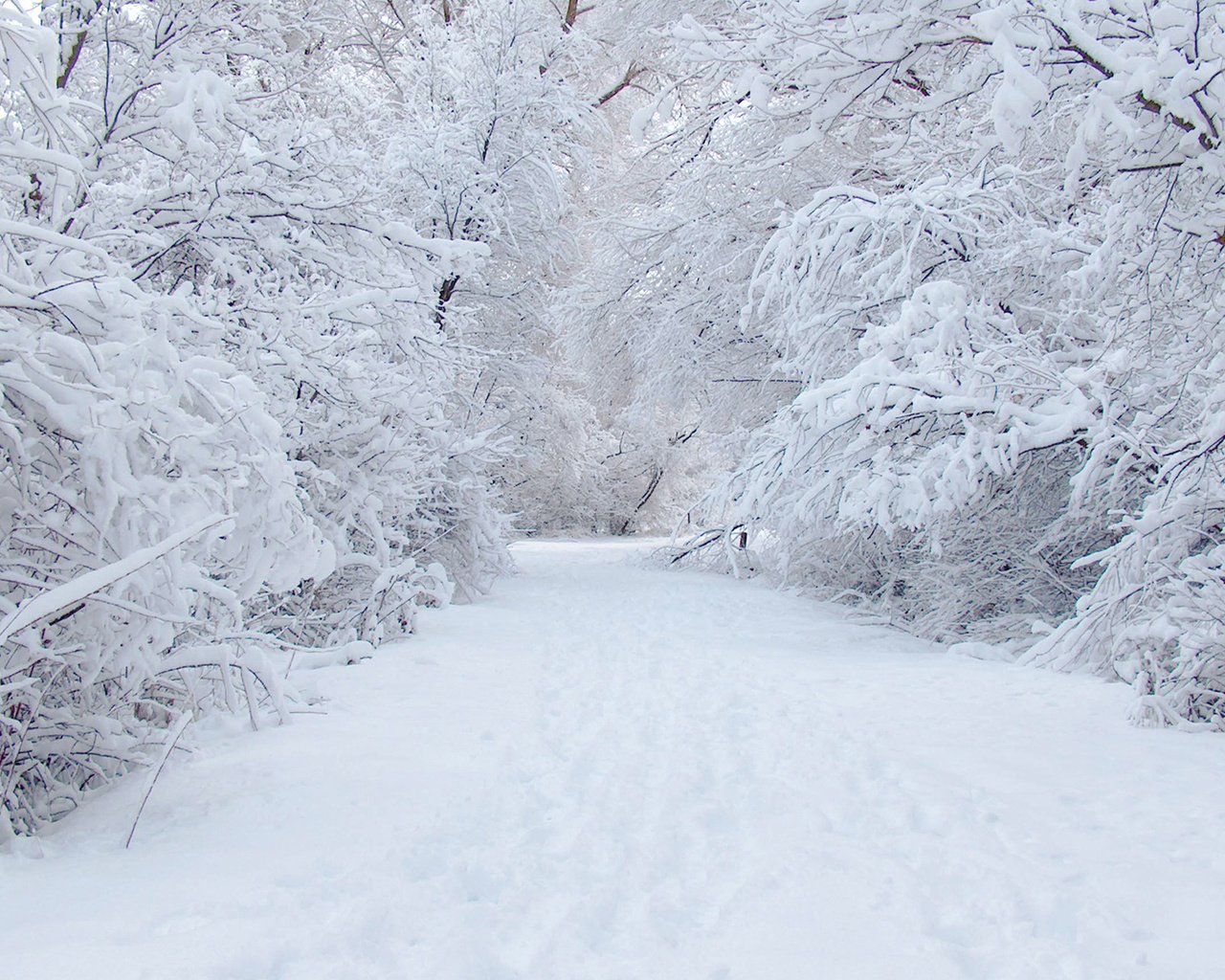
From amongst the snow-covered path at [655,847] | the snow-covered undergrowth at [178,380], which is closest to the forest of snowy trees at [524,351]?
the snow-covered undergrowth at [178,380]

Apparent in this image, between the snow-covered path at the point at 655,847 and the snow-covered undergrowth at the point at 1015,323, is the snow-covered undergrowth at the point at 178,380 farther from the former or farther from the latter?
the snow-covered undergrowth at the point at 1015,323

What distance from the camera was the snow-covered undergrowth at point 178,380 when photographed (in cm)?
274

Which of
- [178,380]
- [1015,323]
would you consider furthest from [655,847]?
[1015,323]

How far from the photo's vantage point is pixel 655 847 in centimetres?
298

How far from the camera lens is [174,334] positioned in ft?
10.4

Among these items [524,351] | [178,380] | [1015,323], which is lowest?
[178,380]

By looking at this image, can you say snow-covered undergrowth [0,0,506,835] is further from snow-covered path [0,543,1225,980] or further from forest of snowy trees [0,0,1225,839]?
snow-covered path [0,543,1225,980]

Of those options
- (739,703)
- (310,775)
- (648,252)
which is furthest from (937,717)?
(648,252)

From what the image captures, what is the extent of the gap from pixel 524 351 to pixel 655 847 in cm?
1029

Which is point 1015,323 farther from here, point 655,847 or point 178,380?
point 178,380

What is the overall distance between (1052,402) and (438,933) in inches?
199

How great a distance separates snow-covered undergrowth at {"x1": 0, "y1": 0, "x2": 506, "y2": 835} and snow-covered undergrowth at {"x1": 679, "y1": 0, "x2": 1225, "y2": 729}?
2.27 meters

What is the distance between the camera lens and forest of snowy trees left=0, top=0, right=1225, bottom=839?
282 cm

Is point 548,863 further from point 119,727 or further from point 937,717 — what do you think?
point 937,717
